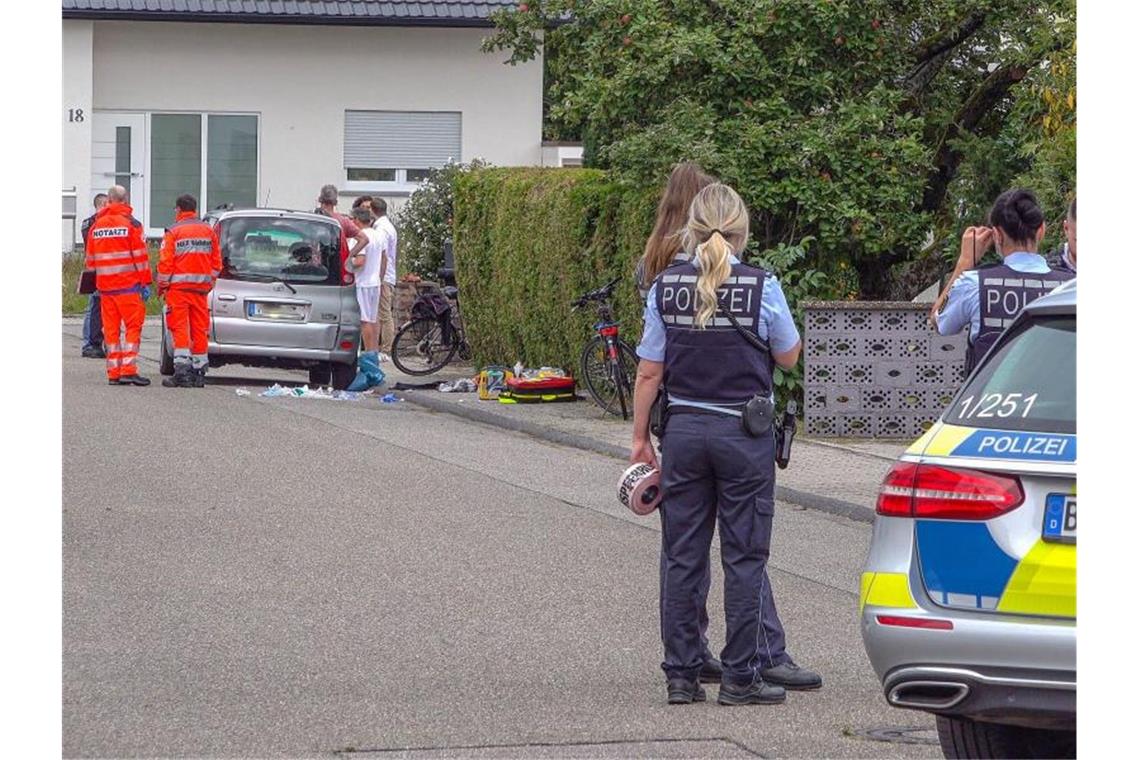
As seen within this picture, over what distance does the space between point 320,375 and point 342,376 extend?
2.63 feet

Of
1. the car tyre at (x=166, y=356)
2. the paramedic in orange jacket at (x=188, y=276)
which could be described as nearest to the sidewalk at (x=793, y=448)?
the paramedic in orange jacket at (x=188, y=276)

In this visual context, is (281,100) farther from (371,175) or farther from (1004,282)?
(1004,282)

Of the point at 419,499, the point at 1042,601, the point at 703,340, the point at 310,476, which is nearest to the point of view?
the point at 1042,601

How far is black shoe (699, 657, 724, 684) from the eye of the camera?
25.3 ft

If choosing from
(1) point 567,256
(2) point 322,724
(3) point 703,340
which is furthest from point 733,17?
(2) point 322,724

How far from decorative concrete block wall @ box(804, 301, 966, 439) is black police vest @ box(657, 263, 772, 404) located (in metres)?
8.83

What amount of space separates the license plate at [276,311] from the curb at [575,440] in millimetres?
1373

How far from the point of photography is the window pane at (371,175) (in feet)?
117

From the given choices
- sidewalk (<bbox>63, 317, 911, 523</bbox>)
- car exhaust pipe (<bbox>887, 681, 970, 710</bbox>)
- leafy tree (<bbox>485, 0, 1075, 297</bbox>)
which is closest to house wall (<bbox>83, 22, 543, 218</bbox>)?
sidewalk (<bbox>63, 317, 911, 523</bbox>)

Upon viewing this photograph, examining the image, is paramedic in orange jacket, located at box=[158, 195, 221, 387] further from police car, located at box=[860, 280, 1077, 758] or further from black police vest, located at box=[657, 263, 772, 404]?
police car, located at box=[860, 280, 1077, 758]

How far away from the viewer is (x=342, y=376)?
842 inches
